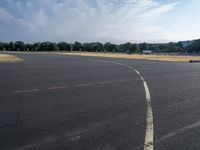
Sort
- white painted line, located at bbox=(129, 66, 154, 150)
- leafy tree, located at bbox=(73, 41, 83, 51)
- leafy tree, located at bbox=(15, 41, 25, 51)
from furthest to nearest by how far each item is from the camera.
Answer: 1. leafy tree, located at bbox=(73, 41, 83, 51)
2. leafy tree, located at bbox=(15, 41, 25, 51)
3. white painted line, located at bbox=(129, 66, 154, 150)


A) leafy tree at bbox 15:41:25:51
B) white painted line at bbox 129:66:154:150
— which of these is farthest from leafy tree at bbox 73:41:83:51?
white painted line at bbox 129:66:154:150

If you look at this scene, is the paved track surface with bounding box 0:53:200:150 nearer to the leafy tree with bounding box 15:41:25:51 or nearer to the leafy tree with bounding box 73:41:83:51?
the leafy tree with bounding box 15:41:25:51

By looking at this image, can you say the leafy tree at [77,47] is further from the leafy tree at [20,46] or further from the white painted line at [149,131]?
the white painted line at [149,131]

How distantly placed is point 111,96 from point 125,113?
1.95 metres

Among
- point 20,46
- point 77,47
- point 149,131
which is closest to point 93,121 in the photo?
point 149,131

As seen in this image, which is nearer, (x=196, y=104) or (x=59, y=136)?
(x=59, y=136)

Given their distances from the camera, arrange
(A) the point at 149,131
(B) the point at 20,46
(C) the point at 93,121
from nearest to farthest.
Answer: (A) the point at 149,131 → (C) the point at 93,121 → (B) the point at 20,46

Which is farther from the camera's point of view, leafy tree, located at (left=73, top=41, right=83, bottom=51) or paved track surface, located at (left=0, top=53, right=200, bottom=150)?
leafy tree, located at (left=73, top=41, right=83, bottom=51)

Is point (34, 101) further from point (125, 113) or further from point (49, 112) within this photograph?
point (125, 113)

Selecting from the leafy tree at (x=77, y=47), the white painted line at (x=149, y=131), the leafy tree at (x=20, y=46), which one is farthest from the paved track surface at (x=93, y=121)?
the leafy tree at (x=77, y=47)

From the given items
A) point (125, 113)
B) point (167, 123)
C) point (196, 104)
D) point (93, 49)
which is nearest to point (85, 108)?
point (125, 113)

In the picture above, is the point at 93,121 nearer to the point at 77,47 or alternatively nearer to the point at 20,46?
the point at 20,46

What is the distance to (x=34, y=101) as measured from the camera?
247 inches

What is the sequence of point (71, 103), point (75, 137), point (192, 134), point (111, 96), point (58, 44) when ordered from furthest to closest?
1. point (58, 44)
2. point (111, 96)
3. point (71, 103)
4. point (192, 134)
5. point (75, 137)
